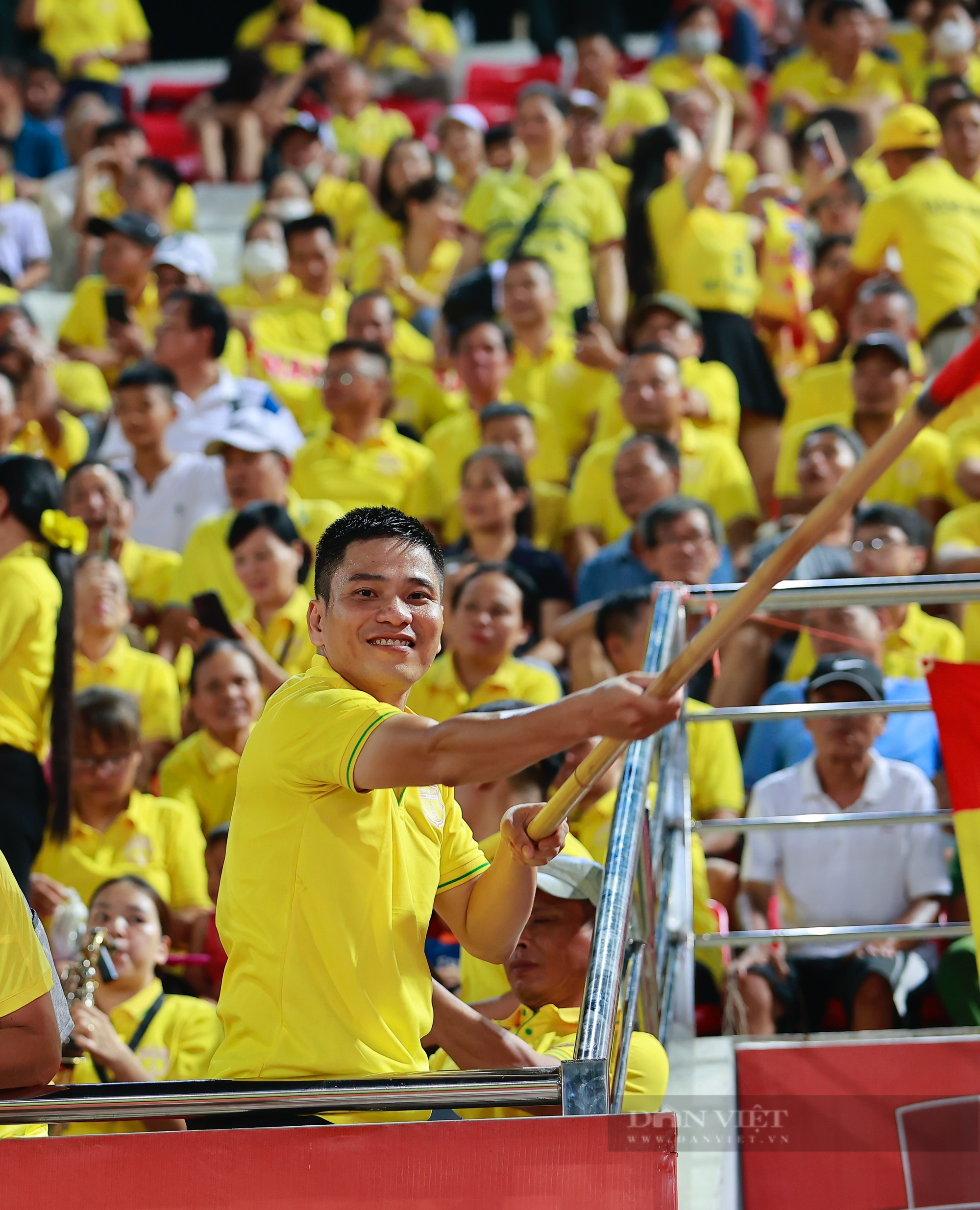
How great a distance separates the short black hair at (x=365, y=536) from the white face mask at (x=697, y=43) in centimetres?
1039

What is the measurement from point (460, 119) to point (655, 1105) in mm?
9229

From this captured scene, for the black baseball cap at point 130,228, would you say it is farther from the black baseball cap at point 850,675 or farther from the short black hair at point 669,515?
the black baseball cap at point 850,675

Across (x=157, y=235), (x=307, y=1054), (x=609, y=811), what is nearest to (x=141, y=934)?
(x=609, y=811)

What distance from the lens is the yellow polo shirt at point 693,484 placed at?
7086 millimetres

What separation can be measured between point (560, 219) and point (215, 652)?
4194 mm

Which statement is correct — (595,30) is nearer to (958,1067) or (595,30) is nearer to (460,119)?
(460,119)

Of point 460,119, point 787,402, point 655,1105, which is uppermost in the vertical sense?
point 460,119

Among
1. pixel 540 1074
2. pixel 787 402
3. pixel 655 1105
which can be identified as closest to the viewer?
pixel 540 1074

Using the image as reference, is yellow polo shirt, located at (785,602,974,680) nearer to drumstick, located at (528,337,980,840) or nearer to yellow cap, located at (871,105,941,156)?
drumstick, located at (528,337,980,840)

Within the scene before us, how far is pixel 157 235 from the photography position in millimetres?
10172

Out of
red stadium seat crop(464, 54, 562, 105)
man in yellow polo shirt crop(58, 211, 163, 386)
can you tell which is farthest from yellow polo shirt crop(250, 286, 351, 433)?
red stadium seat crop(464, 54, 562, 105)

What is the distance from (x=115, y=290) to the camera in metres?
9.85

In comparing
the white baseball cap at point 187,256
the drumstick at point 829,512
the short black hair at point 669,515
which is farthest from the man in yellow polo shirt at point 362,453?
the drumstick at point 829,512

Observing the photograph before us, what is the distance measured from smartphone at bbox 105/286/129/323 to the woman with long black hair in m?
4.49
